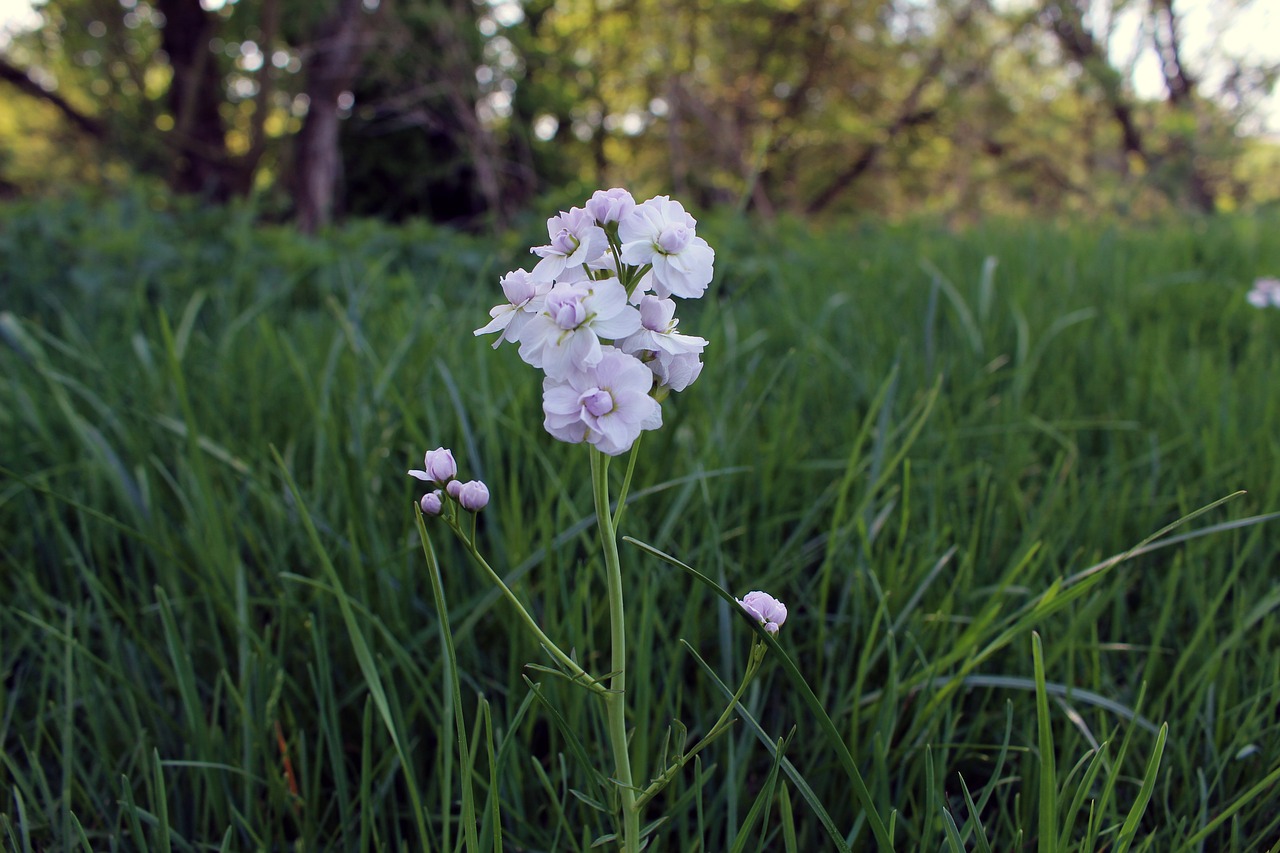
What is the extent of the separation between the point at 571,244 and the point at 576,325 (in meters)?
0.10

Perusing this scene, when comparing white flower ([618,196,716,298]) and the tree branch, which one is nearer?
white flower ([618,196,716,298])

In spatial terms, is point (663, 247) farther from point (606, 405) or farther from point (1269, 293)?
point (1269, 293)

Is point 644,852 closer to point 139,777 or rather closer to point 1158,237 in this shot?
point 139,777

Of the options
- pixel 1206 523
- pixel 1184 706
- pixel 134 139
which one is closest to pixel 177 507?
pixel 1184 706

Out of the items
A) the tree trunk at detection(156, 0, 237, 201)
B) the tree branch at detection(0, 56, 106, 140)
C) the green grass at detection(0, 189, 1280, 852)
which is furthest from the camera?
the tree branch at detection(0, 56, 106, 140)

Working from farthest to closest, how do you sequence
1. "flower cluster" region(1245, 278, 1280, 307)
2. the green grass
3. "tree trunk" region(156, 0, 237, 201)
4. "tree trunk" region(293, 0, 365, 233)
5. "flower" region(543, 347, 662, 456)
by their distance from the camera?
"tree trunk" region(156, 0, 237, 201) < "tree trunk" region(293, 0, 365, 233) < "flower cluster" region(1245, 278, 1280, 307) < the green grass < "flower" region(543, 347, 662, 456)

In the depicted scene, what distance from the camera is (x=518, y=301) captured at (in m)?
0.59

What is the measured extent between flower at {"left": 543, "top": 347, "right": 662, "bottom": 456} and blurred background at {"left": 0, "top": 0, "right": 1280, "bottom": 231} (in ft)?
8.87

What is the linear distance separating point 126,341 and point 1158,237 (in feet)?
11.9

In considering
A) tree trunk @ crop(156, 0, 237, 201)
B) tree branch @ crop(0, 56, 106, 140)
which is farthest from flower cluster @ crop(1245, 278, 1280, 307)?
tree branch @ crop(0, 56, 106, 140)

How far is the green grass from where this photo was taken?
0.82m

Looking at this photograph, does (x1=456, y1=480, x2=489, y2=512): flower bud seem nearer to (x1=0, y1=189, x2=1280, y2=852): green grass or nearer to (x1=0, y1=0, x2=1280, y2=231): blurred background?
(x1=0, y1=189, x2=1280, y2=852): green grass

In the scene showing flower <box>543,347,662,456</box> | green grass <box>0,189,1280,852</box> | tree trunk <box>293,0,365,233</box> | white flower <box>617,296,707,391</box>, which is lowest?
green grass <box>0,189,1280,852</box>

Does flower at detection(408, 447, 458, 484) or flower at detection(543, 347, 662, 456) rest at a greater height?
flower at detection(543, 347, 662, 456)
